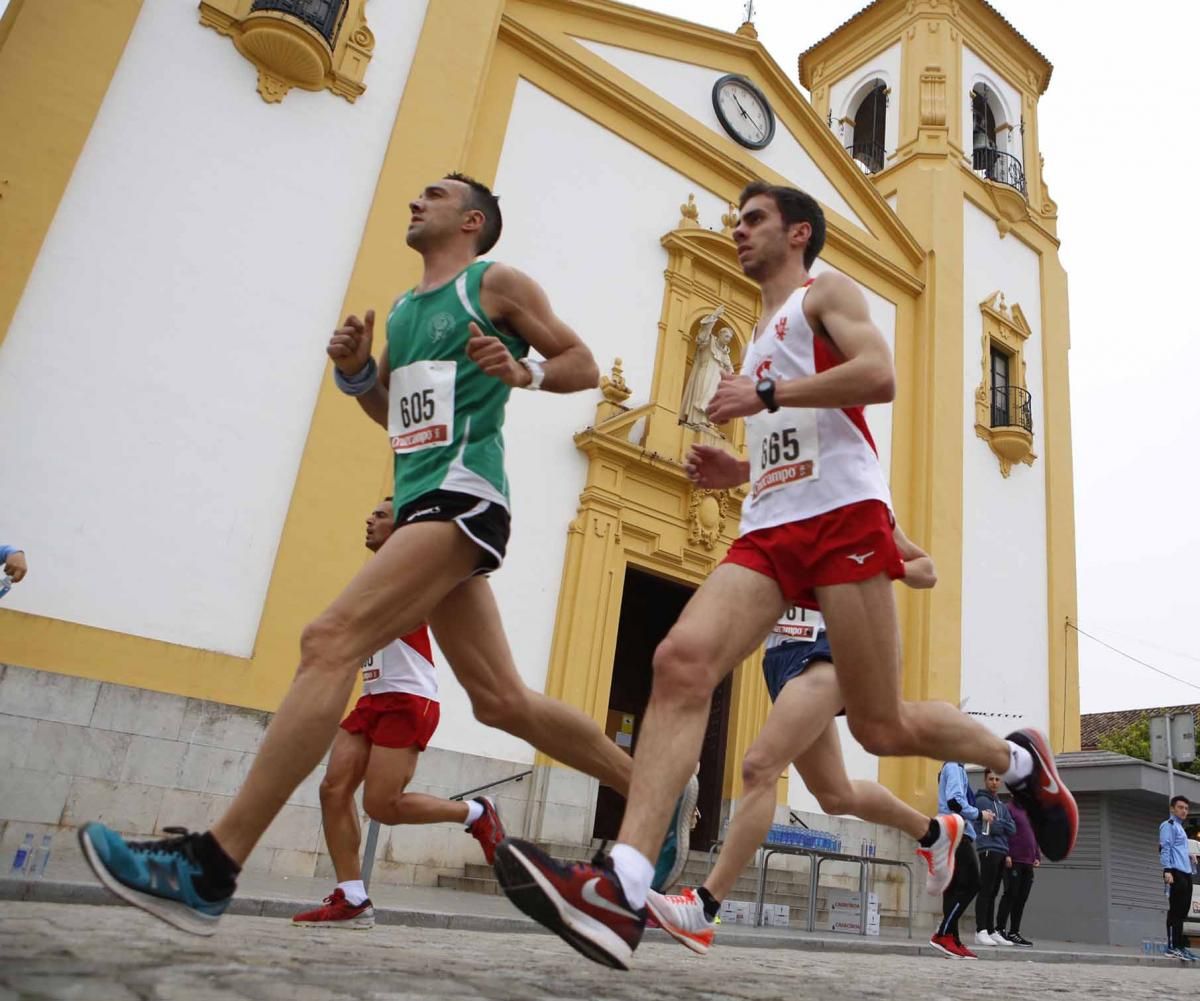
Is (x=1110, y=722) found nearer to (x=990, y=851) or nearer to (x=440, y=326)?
(x=990, y=851)

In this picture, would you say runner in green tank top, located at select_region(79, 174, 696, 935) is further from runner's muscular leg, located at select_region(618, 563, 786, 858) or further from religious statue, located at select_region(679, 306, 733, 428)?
religious statue, located at select_region(679, 306, 733, 428)

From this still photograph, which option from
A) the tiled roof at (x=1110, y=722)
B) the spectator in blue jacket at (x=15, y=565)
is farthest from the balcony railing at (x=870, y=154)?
the tiled roof at (x=1110, y=722)

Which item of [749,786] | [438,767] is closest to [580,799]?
[438,767]

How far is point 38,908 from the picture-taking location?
2930 millimetres

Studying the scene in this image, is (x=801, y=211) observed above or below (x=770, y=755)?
above

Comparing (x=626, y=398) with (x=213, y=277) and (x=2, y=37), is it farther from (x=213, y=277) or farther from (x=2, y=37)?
(x=2, y=37)

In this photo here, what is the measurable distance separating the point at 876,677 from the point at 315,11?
34.1 ft

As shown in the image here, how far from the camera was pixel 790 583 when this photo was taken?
288cm

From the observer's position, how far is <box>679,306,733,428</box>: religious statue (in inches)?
529

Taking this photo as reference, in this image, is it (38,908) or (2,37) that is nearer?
(38,908)

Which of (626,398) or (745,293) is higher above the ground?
(745,293)

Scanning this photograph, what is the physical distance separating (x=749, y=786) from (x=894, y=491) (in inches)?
504

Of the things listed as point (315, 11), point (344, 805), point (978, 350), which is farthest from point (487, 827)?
point (978, 350)

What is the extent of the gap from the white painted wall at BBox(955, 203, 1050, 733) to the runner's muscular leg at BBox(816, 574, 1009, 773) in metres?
13.2
